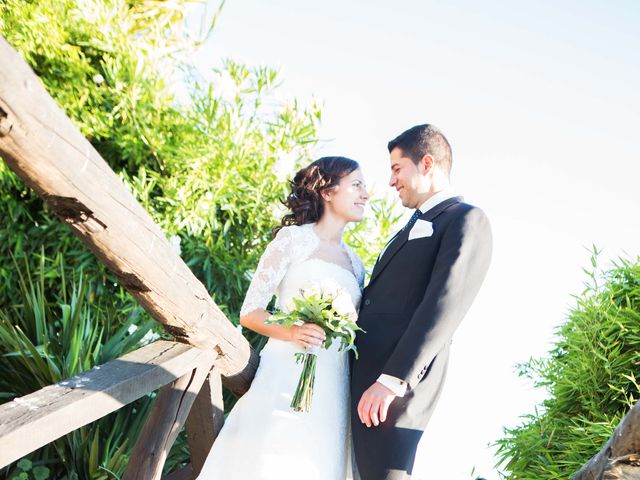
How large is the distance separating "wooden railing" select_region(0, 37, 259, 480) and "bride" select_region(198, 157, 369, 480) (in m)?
0.17

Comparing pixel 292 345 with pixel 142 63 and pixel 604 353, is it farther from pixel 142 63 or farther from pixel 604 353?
pixel 142 63

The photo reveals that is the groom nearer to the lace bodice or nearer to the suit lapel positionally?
the suit lapel

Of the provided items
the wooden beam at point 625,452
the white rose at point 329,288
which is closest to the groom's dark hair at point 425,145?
the white rose at point 329,288

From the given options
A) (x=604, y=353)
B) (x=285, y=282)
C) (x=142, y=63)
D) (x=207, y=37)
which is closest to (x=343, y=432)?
(x=285, y=282)

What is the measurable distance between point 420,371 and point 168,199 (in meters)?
3.46

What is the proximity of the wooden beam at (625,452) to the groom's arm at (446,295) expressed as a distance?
Result: 2.29ft

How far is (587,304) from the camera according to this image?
364cm

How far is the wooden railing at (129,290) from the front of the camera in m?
1.42

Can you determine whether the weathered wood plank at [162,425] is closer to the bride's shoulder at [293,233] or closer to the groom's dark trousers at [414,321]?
the groom's dark trousers at [414,321]

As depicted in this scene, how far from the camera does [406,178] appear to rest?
319cm

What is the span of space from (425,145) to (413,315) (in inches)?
34.8

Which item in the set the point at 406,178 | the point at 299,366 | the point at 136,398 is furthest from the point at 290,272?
the point at 136,398

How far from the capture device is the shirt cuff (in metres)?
2.58

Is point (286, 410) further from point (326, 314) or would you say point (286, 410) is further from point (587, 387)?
point (587, 387)
